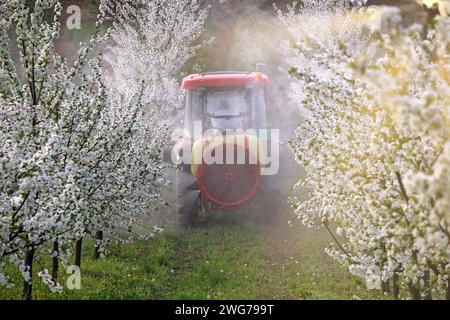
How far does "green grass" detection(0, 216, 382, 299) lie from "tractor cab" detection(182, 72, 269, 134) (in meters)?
2.98

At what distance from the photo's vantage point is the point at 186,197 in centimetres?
1306

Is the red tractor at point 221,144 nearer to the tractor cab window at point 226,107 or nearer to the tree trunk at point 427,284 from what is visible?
the tractor cab window at point 226,107

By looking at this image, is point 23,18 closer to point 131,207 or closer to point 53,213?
point 53,213

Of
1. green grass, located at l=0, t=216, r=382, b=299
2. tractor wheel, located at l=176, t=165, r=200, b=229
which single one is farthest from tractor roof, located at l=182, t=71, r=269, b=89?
green grass, located at l=0, t=216, r=382, b=299

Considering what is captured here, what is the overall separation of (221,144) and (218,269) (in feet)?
11.0

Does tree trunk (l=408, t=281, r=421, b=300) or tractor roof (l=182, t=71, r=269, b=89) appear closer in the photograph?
tree trunk (l=408, t=281, r=421, b=300)

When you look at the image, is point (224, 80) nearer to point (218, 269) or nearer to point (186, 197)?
point (186, 197)

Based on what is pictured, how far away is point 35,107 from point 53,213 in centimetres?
180

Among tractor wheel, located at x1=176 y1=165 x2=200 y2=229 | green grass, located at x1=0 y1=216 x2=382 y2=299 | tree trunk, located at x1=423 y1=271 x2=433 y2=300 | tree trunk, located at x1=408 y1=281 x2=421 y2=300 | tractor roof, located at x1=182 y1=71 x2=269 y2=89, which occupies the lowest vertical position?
green grass, located at x1=0 y1=216 x2=382 y2=299

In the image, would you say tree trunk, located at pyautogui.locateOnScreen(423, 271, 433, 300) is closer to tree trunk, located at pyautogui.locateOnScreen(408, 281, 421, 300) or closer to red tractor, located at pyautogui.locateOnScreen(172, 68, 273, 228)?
tree trunk, located at pyautogui.locateOnScreen(408, 281, 421, 300)

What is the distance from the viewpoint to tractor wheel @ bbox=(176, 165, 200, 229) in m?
13.0

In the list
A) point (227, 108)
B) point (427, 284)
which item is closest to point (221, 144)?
point (227, 108)
